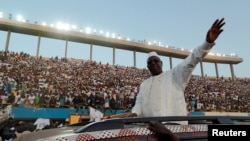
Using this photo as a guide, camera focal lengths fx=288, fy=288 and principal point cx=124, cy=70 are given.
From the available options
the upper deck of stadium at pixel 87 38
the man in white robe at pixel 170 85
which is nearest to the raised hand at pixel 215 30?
the man in white robe at pixel 170 85

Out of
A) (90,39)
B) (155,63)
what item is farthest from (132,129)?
(90,39)

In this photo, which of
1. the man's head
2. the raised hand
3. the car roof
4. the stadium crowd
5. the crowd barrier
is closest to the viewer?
the car roof

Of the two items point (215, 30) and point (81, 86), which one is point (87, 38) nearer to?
Result: point (81, 86)

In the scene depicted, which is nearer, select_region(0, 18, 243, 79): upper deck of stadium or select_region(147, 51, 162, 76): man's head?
select_region(147, 51, 162, 76): man's head

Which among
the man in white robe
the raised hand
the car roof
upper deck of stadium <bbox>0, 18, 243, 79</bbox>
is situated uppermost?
upper deck of stadium <bbox>0, 18, 243, 79</bbox>

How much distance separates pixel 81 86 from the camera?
2078 centimetres

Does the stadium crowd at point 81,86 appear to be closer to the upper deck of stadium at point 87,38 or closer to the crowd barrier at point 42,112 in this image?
the crowd barrier at point 42,112

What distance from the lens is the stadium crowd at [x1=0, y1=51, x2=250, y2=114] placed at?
16494 mm

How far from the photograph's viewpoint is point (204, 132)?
1791 millimetres

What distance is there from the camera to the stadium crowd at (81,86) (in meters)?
16.5

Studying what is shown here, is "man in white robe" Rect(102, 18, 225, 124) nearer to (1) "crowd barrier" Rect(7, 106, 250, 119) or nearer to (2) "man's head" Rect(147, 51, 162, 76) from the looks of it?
(2) "man's head" Rect(147, 51, 162, 76)

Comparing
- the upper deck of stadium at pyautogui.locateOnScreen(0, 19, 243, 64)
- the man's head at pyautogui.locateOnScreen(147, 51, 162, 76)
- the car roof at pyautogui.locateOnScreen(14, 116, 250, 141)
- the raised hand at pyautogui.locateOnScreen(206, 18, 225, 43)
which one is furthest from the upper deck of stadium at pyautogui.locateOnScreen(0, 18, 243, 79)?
the car roof at pyautogui.locateOnScreen(14, 116, 250, 141)

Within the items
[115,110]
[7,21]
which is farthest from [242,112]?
[7,21]

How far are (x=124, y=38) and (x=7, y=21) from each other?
1438 centimetres
